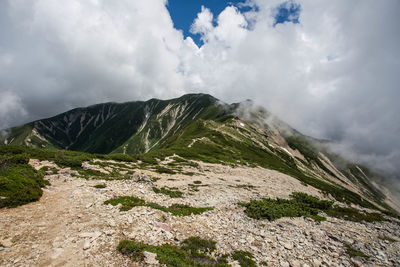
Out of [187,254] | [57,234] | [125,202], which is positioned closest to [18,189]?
[57,234]

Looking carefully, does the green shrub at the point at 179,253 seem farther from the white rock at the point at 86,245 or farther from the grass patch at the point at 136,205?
the grass patch at the point at 136,205

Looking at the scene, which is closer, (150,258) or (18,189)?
(150,258)

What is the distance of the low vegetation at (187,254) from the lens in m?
7.98

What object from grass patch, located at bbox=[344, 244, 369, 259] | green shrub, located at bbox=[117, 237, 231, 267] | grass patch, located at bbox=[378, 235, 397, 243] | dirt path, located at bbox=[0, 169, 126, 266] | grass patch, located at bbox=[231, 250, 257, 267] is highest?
grass patch, located at bbox=[378, 235, 397, 243]

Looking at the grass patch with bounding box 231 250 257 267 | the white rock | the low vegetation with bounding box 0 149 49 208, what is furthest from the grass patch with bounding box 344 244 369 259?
the low vegetation with bounding box 0 149 49 208

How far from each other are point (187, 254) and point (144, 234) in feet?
9.12

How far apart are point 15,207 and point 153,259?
9910 mm

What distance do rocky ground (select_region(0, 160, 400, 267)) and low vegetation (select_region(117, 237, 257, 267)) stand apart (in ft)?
1.31

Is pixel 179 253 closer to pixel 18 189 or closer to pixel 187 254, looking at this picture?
pixel 187 254

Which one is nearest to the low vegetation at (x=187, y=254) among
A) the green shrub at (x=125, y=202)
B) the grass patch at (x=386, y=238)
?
the green shrub at (x=125, y=202)

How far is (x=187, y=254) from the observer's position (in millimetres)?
8844

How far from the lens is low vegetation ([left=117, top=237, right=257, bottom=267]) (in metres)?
7.98

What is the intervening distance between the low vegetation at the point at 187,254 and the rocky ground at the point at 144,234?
1.31 feet

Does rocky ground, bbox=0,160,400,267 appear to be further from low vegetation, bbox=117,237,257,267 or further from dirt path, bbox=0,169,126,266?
low vegetation, bbox=117,237,257,267
